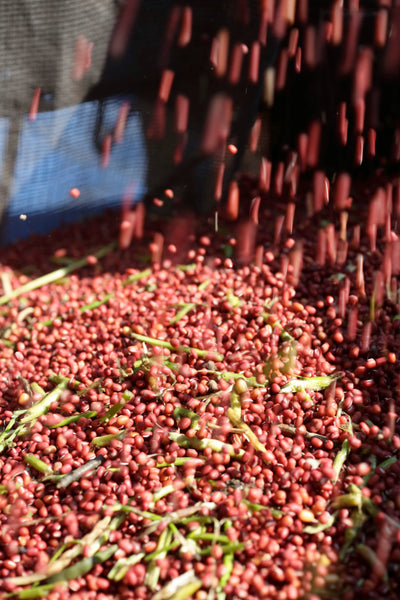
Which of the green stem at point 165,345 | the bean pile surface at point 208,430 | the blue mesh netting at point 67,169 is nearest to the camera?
the bean pile surface at point 208,430

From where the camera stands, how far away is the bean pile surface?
1.28m

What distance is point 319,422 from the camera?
1530mm

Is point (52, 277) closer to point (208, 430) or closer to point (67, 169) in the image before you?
point (67, 169)

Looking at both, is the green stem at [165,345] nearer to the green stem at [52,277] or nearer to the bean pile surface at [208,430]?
the bean pile surface at [208,430]

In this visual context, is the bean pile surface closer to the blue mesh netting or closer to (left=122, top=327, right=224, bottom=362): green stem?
(left=122, top=327, right=224, bottom=362): green stem

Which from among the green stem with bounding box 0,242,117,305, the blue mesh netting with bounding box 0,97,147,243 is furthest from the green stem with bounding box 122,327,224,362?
the blue mesh netting with bounding box 0,97,147,243

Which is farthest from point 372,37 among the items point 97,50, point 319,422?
point 319,422

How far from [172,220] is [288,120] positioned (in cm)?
65

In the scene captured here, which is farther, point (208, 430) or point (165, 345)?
point (165, 345)

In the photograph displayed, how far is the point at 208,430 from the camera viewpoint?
151cm

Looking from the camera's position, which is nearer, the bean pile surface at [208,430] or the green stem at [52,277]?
the bean pile surface at [208,430]

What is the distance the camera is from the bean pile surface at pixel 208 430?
1.28 m

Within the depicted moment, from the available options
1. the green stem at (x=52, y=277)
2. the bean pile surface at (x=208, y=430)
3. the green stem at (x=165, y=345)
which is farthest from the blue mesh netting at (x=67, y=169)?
the green stem at (x=165, y=345)

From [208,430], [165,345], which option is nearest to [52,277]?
[165,345]
